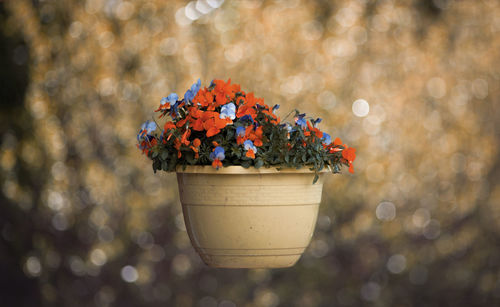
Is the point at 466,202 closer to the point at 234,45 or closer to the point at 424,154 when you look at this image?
the point at 424,154

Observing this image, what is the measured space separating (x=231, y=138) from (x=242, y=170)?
0.31 ft

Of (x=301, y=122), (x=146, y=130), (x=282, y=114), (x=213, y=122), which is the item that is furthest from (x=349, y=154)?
(x=282, y=114)

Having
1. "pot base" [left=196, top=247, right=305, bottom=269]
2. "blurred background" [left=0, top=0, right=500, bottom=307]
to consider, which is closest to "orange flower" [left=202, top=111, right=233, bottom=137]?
"pot base" [left=196, top=247, right=305, bottom=269]

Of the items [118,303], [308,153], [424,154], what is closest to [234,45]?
[424,154]

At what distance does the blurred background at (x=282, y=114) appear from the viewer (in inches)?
124

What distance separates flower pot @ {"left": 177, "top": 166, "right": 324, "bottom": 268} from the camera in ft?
4.61

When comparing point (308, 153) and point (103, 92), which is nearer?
point (308, 153)

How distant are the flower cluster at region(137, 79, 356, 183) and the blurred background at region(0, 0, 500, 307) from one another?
171 cm

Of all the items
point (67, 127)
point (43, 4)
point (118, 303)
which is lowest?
point (118, 303)

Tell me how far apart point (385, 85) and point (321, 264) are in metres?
1.04

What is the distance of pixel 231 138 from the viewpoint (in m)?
1.43

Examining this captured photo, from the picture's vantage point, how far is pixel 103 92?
3.18m

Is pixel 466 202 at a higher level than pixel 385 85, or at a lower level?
lower

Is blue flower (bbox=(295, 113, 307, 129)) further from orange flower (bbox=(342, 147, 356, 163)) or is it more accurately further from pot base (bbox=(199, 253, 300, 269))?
pot base (bbox=(199, 253, 300, 269))
